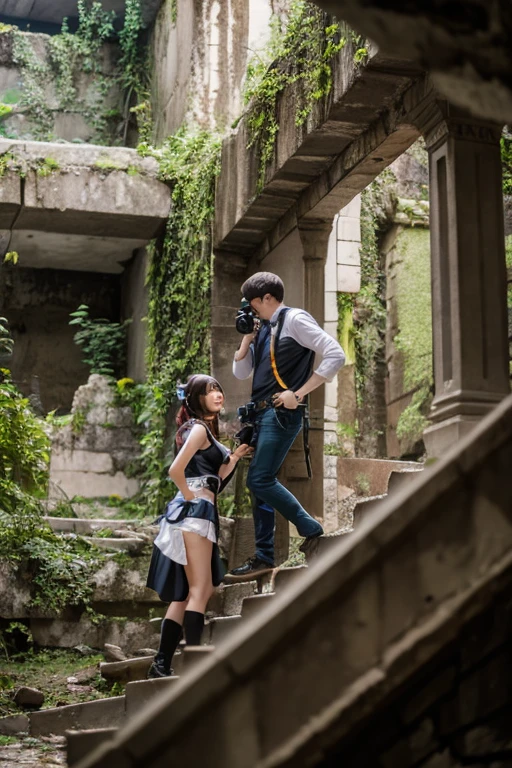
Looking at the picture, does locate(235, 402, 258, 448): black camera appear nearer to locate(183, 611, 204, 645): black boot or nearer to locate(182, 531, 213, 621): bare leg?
locate(182, 531, 213, 621): bare leg

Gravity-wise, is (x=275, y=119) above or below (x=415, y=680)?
above

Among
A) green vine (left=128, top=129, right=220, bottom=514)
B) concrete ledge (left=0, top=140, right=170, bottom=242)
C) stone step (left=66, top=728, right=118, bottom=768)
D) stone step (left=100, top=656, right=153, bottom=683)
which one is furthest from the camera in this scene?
concrete ledge (left=0, top=140, right=170, bottom=242)

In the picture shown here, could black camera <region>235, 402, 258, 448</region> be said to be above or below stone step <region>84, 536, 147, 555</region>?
above

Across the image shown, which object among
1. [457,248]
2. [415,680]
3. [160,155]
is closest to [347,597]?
[415,680]

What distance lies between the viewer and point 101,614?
7.70 metres

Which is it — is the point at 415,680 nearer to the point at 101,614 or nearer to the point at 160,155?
the point at 101,614

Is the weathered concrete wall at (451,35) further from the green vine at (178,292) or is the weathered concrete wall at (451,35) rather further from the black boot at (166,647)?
the green vine at (178,292)

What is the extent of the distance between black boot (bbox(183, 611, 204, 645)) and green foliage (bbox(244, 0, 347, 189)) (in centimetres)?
337

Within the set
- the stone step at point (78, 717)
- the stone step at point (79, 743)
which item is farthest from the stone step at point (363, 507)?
the stone step at point (79, 743)

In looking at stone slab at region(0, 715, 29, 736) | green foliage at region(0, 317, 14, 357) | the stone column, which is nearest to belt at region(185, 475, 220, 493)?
stone slab at region(0, 715, 29, 736)

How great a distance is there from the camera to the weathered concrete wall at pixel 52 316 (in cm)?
1354

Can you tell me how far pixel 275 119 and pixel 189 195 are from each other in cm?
237

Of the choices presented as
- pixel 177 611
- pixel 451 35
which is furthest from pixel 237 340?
pixel 451 35

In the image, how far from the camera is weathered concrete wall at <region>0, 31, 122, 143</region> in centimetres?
1373
